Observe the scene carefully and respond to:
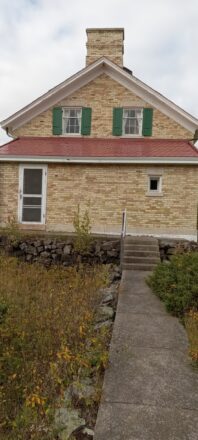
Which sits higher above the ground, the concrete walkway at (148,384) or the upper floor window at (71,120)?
the upper floor window at (71,120)

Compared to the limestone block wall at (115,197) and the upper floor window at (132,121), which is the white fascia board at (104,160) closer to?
the limestone block wall at (115,197)

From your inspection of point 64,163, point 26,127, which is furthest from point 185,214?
point 26,127

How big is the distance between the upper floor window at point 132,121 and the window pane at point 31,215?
16.9ft

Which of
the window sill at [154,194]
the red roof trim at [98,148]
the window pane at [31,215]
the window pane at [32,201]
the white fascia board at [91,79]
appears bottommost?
the window pane at [31,215]

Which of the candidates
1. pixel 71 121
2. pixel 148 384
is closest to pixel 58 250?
pixel 71 121

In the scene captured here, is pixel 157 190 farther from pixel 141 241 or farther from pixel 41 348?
pixel 41 348

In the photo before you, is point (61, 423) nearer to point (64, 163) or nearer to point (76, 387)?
point (76, 387)

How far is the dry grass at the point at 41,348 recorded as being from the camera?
3.35 meters

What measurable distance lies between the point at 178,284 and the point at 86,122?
33.5 feet

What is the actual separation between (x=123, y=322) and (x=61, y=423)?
7.96ft

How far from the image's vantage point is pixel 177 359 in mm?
4180

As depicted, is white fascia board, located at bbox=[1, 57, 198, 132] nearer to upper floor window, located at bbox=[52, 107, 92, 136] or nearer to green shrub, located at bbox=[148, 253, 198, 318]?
upper floor window, located at bbox=[52, 107, 92, 136]

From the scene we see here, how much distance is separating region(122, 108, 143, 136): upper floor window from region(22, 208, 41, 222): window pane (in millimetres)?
5153

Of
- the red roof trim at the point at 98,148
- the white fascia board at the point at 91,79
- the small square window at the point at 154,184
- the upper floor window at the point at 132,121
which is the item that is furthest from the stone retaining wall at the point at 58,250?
the white fascia board at the point at 91,79
